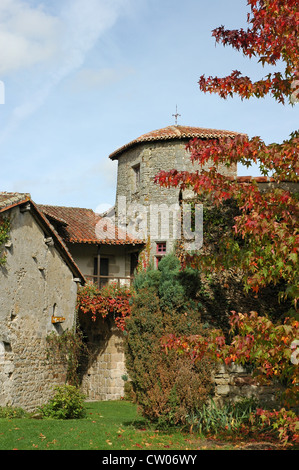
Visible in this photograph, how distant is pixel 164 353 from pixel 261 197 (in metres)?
4.49

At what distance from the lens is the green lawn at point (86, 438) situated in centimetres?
864

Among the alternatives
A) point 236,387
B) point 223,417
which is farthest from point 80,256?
point 223,417

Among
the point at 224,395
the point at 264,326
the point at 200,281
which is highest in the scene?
the point at 200,281

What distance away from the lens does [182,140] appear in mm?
21609

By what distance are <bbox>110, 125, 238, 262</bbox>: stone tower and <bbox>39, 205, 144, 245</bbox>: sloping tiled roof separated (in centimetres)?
74

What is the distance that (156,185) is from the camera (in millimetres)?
21891

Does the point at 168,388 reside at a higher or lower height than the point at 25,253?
lower

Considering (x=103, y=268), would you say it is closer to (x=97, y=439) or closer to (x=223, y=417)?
(x=223, y=417)

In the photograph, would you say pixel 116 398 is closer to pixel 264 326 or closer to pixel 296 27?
pixel 264 326

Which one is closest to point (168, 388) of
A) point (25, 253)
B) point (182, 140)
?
point (25, 253)

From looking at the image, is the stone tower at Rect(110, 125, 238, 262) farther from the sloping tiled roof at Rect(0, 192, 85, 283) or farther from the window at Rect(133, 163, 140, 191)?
the sloping tiled roof at Rect(0, 192, 85, 283)

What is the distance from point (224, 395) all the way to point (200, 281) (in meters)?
2.60

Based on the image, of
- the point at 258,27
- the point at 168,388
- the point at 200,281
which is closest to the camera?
the point at 258,27

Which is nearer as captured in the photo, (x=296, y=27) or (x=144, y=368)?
(x=296, y=27)
